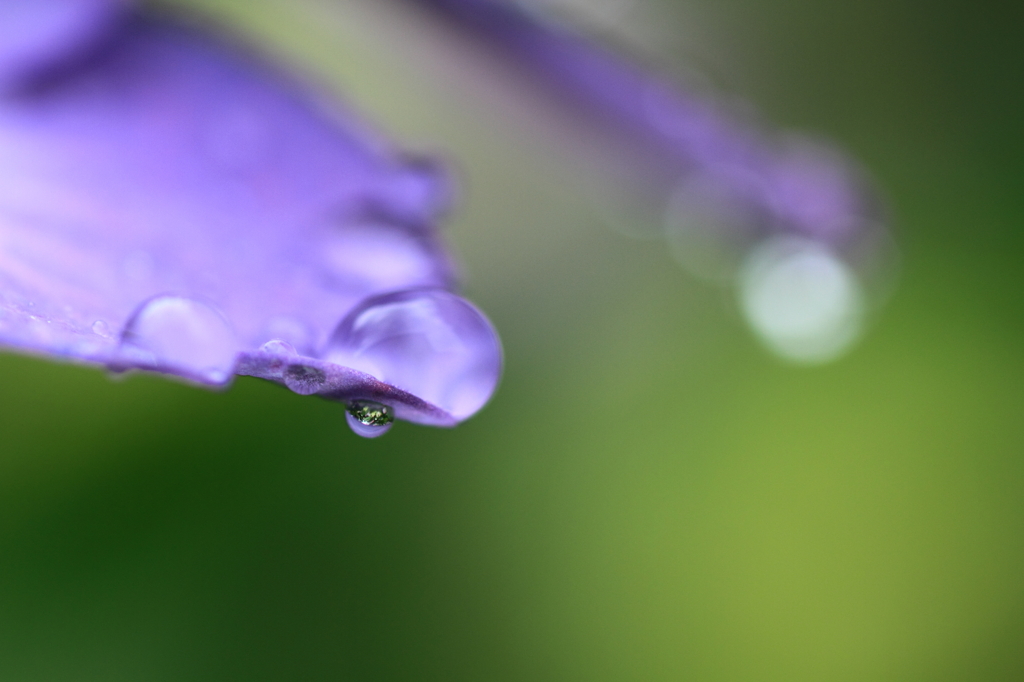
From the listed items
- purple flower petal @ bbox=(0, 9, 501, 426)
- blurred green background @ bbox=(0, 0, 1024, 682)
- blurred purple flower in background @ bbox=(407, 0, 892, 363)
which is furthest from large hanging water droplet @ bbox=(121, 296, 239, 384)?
blurred green background @ bbox=(0, 0, 1024, 682)

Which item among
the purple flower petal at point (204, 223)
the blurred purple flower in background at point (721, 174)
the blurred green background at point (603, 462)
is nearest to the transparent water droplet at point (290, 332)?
the purple flower petal at point (204, 223)

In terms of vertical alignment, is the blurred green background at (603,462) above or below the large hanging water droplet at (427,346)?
above

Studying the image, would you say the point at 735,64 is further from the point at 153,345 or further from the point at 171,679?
the point at 153,345

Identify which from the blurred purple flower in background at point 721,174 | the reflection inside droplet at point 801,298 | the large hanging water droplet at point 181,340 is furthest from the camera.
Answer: the reflection inside droplet at point 801,298

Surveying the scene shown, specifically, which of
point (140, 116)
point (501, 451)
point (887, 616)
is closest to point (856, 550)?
point (887, 616)

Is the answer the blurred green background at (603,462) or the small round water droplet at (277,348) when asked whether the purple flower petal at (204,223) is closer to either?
the small round water droplet at (277,348)

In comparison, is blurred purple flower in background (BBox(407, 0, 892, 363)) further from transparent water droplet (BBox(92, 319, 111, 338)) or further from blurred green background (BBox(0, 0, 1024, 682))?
transparent water droplet (BBox(92, 319, 111, 338))

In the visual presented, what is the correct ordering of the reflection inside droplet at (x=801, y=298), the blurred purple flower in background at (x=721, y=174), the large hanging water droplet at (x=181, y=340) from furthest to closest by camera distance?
the reflection inside droplet at (x=801, y=298)
the blurred purple flower in background at (x=721, y=174)
the large hanging water droplet at (x=181, y=340)

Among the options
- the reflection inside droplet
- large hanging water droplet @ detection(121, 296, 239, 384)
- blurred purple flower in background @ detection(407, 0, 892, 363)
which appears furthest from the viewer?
the reflection inside droplet
